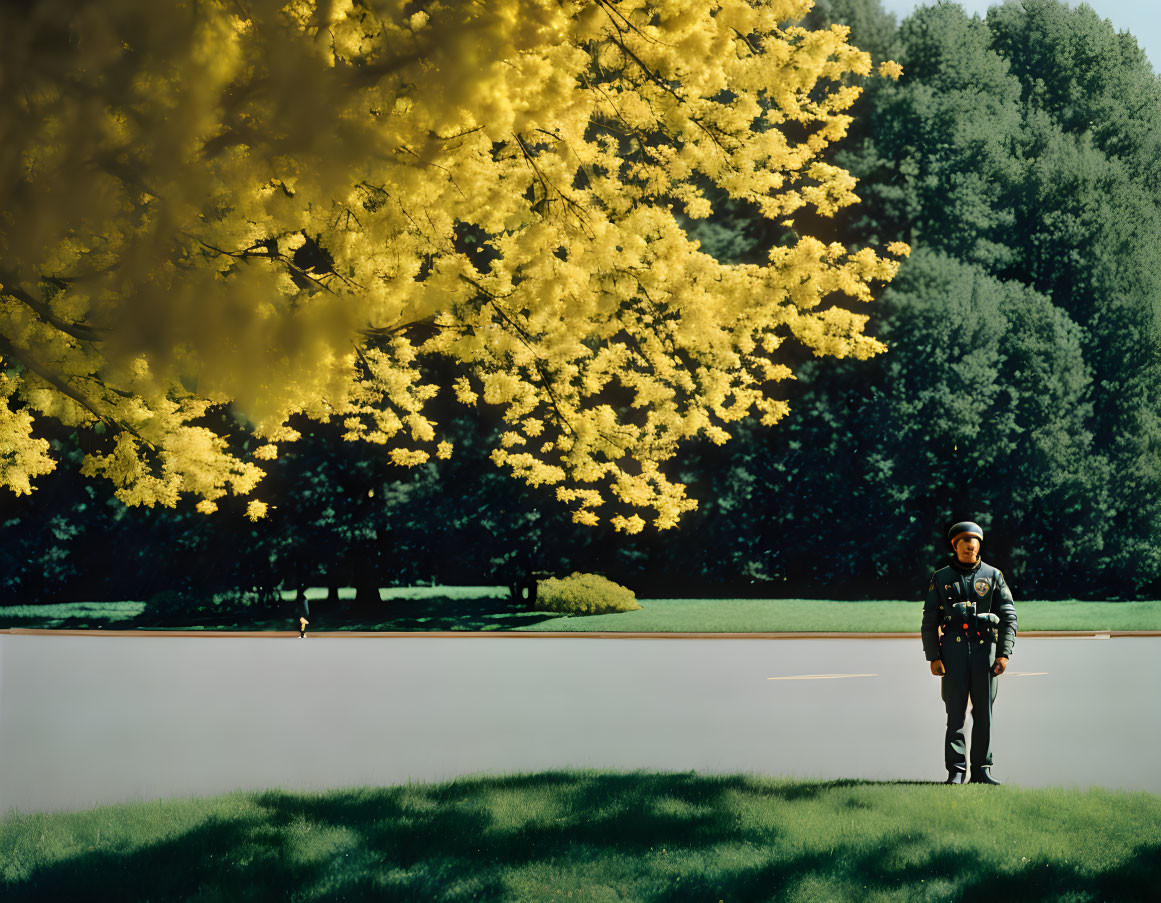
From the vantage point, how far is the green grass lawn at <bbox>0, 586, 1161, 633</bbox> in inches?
969

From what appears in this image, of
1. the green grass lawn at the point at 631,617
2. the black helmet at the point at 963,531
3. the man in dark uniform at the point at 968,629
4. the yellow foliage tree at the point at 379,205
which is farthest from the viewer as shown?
the green grass lawn at the point at 631,617

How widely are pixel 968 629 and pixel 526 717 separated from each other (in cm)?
518

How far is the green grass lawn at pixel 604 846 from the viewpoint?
4.92 meters

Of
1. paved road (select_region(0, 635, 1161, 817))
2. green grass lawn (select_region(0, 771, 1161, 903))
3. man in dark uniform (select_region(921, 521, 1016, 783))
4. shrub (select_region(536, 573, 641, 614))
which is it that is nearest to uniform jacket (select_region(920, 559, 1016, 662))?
man in dark uniform (select_region(921, 521, 1016, 783))

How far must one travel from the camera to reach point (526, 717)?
10.9 meters

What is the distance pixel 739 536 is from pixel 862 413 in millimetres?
5324

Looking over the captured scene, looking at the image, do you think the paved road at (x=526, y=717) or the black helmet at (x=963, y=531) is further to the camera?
the paved road at (x=526, y=717)

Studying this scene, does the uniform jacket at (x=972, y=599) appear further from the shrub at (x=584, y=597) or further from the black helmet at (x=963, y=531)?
the shrub at (x=584, y=597)

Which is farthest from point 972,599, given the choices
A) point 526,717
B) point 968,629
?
point 526,717

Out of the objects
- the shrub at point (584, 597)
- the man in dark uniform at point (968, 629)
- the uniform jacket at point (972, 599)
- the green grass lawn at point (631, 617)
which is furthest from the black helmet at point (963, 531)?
the shrub at point (584, 597)

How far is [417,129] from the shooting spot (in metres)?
4.55

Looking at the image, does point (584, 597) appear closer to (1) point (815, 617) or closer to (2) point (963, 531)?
(1) point (815, 617)

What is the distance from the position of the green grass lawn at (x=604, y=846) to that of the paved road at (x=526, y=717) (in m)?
1.02

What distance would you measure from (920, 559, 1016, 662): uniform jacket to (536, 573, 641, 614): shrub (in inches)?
795
